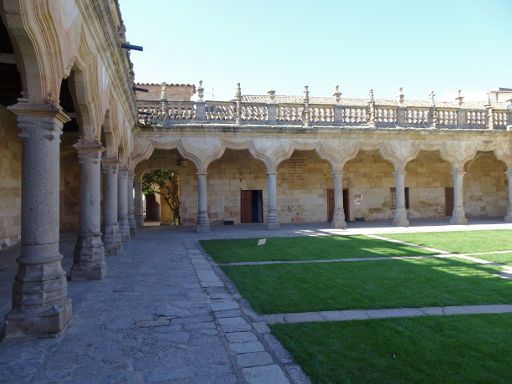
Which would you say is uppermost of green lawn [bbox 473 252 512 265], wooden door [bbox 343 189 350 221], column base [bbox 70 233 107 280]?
wooden door [bbox 343 189 350 221]

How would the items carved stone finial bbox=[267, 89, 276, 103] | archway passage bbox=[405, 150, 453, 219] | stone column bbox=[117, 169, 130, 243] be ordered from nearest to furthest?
stone column bbox=[117, 169, 130, 243] < carved stone finial bbox=[267, 89, 276, 103] < archway passage bbox=[405, 150, 453, 219]

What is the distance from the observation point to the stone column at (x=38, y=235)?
12.7 ft

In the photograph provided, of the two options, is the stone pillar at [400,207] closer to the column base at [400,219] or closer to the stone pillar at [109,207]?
the column base at [400,219]

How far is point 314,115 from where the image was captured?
16.6 m

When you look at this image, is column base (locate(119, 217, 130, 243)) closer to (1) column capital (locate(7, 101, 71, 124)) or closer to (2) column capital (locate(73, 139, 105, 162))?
(2) column capital (locate(73, 139, 105, 162))

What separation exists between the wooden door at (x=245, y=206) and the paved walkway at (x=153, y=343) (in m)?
12.7

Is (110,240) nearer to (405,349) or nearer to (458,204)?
(405,349)

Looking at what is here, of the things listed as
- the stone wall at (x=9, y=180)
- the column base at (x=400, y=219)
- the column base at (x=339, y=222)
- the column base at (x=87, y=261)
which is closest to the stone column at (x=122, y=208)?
the stone wall at (x=9, y=180)

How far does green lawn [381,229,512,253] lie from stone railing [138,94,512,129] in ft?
19.5

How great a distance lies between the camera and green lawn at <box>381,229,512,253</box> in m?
9.61

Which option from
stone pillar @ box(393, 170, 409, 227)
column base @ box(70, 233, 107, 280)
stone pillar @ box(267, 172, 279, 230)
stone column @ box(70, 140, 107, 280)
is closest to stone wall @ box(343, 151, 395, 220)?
stone pillar @ box(393, 170, 409, 227)

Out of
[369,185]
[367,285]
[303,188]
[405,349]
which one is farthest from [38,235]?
[369,185]

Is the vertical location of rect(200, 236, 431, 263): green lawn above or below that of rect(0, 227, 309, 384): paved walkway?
above

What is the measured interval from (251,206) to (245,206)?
0.31 meters
